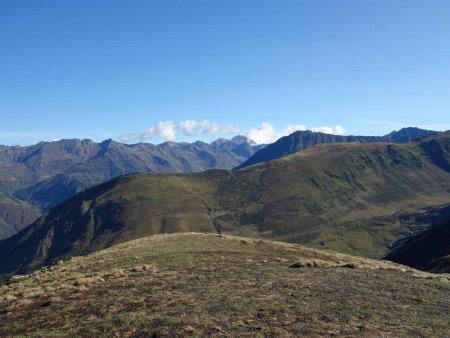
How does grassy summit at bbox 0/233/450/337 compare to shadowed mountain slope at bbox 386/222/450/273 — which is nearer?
grassy summit at bbox 0/233/450/337

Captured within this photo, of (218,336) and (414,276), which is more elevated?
(218,336)

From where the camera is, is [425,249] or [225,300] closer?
[225,300]

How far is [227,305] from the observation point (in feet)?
87.9

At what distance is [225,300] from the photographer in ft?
92.4

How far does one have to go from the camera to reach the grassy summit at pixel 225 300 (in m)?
22.8

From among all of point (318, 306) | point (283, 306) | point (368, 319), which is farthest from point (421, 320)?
point (283, 306)

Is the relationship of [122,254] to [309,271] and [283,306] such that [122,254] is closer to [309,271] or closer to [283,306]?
[309,271]

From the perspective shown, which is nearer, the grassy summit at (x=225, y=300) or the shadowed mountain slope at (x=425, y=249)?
the grassy summit at (x=225, y=300)

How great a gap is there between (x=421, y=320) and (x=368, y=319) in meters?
3.28

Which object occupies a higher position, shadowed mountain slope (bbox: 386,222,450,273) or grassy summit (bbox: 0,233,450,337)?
grassy summit (bbox: 0,233,450,337)

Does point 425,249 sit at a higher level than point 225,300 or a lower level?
lower

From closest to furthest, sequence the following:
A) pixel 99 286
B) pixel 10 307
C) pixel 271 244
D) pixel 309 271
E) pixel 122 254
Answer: pixel 10 307, pixel 99 286, pixel 309 271, pixel 122 254, pixel 271 244

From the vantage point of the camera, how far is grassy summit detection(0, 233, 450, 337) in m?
22.8

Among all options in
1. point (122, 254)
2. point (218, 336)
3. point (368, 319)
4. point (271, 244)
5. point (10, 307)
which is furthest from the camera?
point (271, 244)
